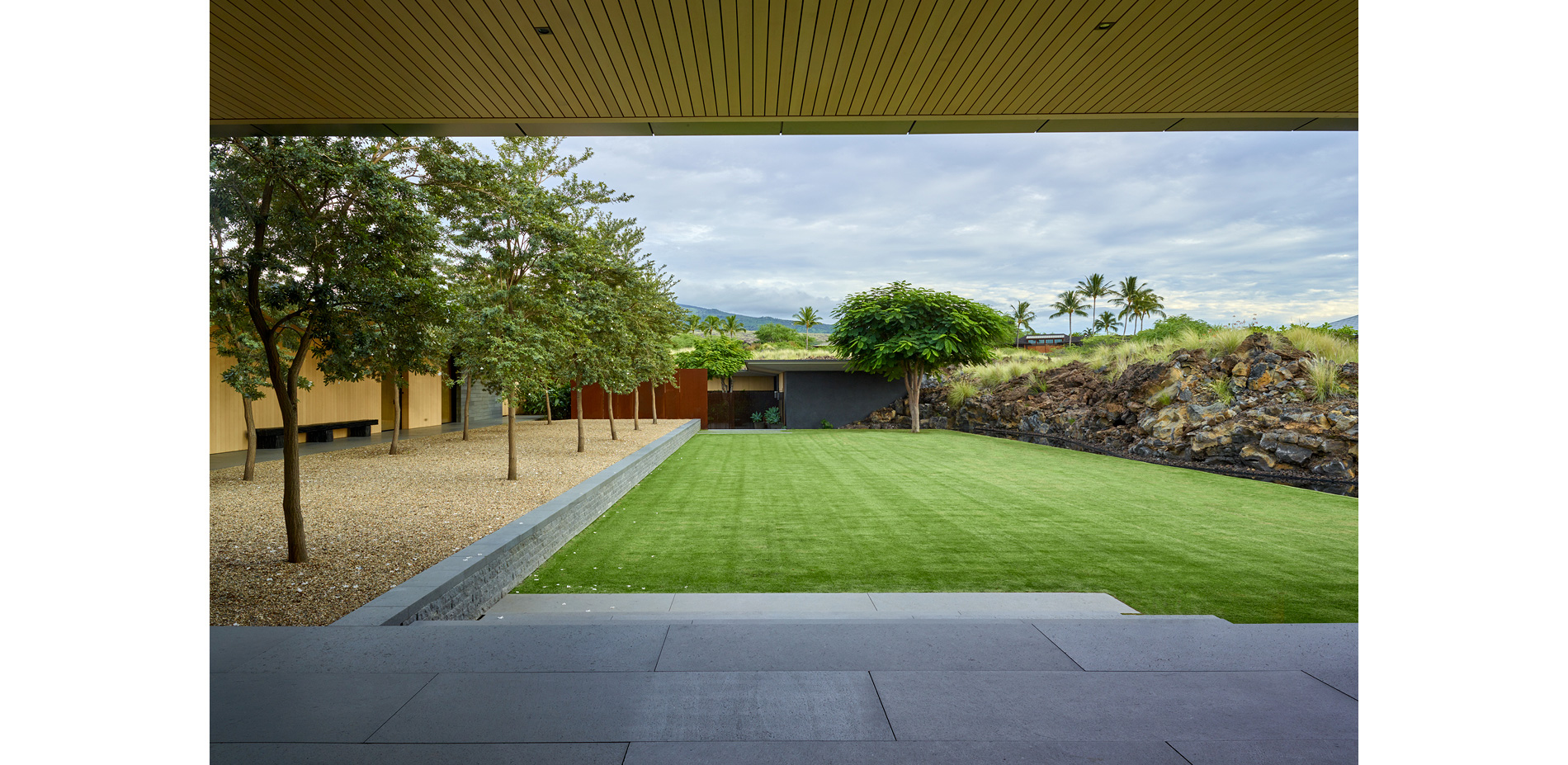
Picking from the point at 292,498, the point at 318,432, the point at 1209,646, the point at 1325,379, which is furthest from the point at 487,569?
the point at 1325,379

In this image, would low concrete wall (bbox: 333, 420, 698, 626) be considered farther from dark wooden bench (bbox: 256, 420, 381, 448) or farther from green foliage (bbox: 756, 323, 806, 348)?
green foliage (bbox: 756, 323, 806, 348)

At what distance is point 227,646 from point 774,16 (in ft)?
12.1

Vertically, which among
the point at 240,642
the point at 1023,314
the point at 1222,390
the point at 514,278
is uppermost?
the point at 1023,314

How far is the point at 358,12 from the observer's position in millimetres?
2941

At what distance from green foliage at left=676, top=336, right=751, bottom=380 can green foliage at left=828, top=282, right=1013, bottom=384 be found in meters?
5.47

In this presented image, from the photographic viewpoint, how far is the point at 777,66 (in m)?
3.47

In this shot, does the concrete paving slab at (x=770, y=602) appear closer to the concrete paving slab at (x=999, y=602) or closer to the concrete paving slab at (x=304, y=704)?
the concrete paving slab at (x=999, y=602)

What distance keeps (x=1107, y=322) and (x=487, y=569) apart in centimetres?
7834

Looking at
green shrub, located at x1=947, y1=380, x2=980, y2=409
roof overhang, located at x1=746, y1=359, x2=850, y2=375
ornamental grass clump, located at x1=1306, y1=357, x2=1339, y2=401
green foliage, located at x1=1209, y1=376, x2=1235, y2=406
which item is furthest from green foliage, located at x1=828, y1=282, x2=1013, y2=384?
ornamental grass clump, located at x1=1306, y1=357, x2=1339, y2=401

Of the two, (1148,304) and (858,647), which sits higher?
(1148,304)

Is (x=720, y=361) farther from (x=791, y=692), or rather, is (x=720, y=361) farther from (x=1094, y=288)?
(x=1094, y=288)

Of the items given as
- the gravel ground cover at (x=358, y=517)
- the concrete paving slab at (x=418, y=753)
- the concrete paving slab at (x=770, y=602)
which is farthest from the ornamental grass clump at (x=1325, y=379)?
the concrete paving slab at (x=418, y=753)
